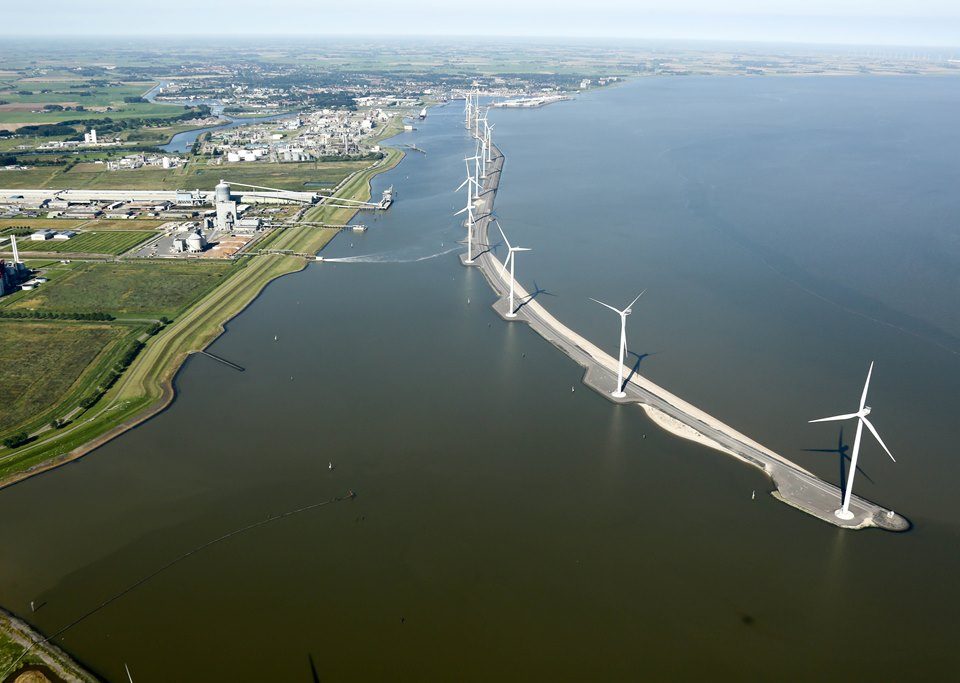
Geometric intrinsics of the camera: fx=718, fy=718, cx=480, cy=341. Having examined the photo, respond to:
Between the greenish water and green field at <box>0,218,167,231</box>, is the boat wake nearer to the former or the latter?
the greenish water

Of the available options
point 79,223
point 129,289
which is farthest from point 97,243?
point 129,289

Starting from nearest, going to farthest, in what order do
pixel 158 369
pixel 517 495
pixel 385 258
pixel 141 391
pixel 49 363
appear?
pixel 517 495 → pixel 141 391 → pixel 158 369 → pixel 49 363 → pixel 385 258

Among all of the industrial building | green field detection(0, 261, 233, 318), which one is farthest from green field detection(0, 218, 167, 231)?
the industrial building

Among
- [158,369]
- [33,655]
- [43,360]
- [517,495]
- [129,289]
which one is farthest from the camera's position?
[129,289]

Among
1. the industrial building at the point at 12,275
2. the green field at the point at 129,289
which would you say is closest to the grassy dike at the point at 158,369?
the green field at the point at 129,289

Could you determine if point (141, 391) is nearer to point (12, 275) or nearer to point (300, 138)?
point (12, 275)

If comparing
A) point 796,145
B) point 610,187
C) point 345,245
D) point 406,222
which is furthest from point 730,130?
point 345,245

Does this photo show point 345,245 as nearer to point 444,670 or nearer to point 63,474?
point 63,474
